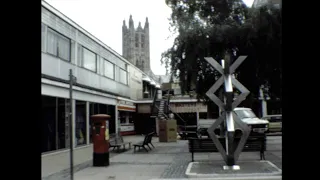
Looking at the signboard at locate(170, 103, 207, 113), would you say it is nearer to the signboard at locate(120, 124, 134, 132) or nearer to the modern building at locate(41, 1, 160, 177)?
the signboard at locate(120, 124, 134, 132)

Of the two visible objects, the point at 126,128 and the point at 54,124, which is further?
the point at 126,128

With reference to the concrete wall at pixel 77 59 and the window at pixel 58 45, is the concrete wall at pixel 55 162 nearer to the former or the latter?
the concrete wall at pixel 77 59

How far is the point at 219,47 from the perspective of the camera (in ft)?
61.7

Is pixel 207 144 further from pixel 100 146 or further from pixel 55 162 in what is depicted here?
pixel 55 162

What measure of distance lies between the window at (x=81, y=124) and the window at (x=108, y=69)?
5726 mm

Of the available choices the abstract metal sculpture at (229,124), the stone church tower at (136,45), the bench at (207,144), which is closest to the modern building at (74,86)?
the bench at (207,144)

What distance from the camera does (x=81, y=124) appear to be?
71.5 ft

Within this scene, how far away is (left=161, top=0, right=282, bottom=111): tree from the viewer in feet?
57.5

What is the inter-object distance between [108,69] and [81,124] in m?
7.11

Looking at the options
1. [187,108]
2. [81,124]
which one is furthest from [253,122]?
[187,108]

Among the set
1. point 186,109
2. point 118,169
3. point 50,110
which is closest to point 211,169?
point 118,169

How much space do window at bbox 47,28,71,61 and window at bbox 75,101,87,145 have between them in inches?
127
